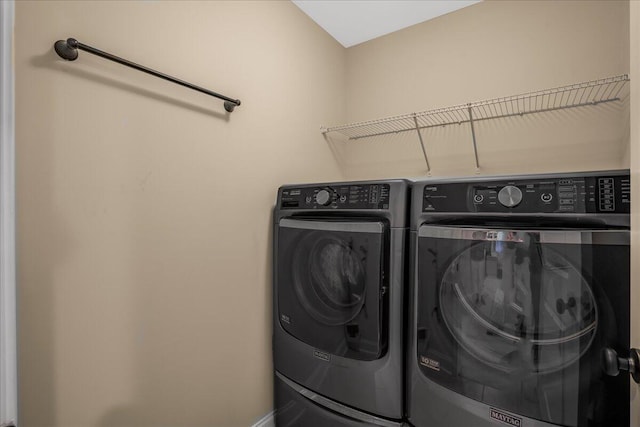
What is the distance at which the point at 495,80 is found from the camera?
1.84 meters

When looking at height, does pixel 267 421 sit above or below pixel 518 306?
below

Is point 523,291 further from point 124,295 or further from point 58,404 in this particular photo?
point 58,404

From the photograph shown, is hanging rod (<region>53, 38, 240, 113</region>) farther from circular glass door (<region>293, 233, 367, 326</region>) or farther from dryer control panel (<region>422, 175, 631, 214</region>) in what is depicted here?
dryer control panel (<region>422, 175, 631, 214</region>)

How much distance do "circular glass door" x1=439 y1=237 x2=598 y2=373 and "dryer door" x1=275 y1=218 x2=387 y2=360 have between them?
269 mm

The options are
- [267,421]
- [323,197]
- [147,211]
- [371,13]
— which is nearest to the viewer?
[147,211]

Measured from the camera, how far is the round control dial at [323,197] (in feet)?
4.69

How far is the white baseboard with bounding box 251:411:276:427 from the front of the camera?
1591 millimetres

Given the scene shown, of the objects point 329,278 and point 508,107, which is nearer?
point 329,278

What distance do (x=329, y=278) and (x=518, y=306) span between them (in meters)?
0.71

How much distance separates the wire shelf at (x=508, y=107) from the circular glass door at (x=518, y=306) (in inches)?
35.9

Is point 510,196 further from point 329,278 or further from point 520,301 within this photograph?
point 329,278

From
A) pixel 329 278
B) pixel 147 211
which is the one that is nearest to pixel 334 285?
pixel 329 278

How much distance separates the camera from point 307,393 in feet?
4.80

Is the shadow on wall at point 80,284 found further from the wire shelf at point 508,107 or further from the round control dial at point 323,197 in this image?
the wire shelf at point 508,107
